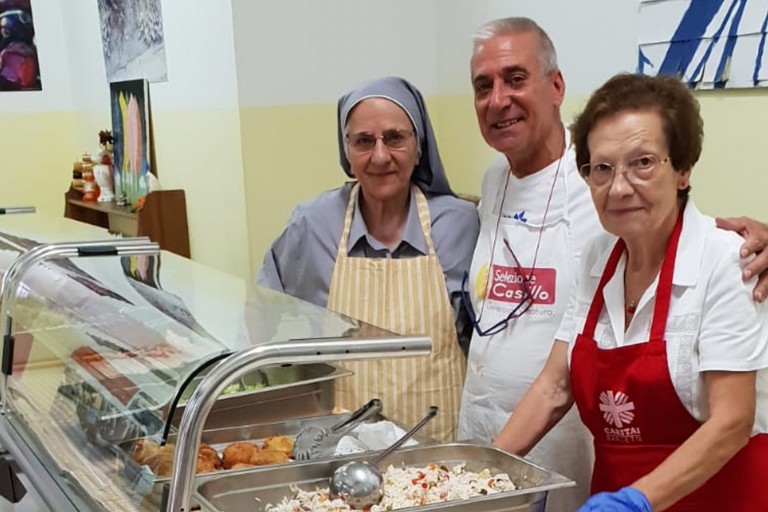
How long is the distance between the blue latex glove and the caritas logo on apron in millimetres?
212

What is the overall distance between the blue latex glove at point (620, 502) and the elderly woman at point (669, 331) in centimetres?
4

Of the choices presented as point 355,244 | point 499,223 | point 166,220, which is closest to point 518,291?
point 499,223

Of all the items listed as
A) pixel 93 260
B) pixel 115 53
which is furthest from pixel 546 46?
pixel 115 53

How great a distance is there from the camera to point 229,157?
344 cm

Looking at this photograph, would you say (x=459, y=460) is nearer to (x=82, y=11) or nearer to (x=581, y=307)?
(x=581, y=307)

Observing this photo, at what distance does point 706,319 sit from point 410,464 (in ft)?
1.71

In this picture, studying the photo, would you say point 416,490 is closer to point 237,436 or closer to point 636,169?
point 237,436

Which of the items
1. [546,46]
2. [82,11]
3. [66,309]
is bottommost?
[66,309]

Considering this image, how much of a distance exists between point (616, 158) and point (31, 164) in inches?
173

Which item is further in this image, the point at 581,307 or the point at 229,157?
the point at 229,157

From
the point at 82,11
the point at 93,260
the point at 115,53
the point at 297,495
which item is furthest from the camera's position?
the point at 82,11

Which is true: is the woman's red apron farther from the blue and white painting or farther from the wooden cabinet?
the wooden cabinet

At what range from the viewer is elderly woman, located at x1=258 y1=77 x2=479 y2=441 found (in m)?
1.97

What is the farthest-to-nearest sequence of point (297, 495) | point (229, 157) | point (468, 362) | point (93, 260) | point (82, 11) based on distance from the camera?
point (82, 11) < point (229, 157) < point (93, 260) < point (468, 362) < point (297, 495)
